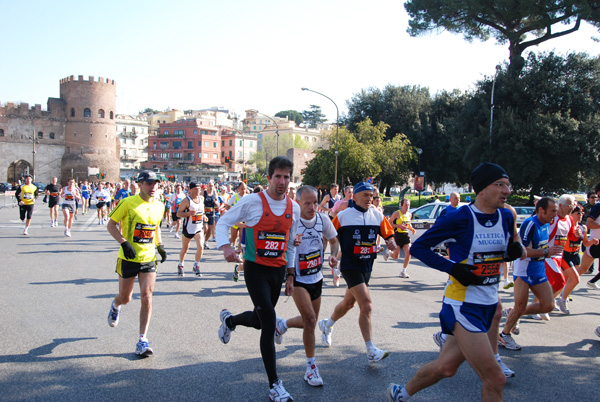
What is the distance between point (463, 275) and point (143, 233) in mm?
3586

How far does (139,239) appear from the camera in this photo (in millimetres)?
5438

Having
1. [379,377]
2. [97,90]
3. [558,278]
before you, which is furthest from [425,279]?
[97,90]

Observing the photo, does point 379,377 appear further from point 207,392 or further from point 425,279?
point 425,279

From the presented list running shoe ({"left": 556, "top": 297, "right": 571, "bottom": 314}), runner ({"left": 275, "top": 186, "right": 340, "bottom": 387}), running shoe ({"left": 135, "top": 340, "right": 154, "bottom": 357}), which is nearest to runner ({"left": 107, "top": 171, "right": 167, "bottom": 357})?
running shoe ({"left": 135, "top": 340, "right": 154, "bottom": 357})

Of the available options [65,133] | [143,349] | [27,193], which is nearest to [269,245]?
[143,349]

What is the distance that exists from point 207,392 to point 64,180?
82.2m

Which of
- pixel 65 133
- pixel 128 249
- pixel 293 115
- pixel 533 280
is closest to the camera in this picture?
pixel 128 249

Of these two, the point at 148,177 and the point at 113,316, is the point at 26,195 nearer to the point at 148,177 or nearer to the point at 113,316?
the point at 113,316

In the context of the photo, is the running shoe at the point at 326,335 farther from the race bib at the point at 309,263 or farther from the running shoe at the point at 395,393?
the running shoe at the point at 395,393

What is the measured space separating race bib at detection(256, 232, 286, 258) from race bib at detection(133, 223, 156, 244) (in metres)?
1.78

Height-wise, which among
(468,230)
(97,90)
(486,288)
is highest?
(97,90)

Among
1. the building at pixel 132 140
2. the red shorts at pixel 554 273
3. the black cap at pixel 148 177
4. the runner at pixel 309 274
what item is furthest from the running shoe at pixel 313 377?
the building at pixel 132 140

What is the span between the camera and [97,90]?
7694 centimetres

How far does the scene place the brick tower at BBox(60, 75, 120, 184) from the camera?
76625mm
